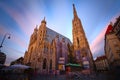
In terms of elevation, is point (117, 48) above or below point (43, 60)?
above

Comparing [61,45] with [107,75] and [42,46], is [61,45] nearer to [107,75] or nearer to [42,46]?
[42,46]

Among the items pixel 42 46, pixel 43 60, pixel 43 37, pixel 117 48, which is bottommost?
pixel 43 60

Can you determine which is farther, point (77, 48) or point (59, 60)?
point (77, 48)

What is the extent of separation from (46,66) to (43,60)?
280 centimetres

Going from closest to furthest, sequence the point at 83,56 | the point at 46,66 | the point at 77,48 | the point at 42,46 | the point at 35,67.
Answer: the point at 35,67 < the point at 46,66 < the point at 42,46 < the point at 83,56 < the point at 77,48

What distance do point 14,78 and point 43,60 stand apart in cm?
2235

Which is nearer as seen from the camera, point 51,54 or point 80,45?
point 51,54

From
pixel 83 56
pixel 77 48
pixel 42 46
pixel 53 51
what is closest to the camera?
pixel 42 46

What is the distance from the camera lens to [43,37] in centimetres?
3912

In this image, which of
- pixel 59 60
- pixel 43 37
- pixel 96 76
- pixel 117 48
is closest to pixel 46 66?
pixel 59 60

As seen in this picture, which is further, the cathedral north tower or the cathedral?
the cathedral north tower

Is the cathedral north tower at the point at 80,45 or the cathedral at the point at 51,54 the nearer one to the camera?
the cathedral at the point at 51,54

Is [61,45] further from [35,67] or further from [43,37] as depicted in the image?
[35,67]

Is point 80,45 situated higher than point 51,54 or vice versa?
point 80,45
